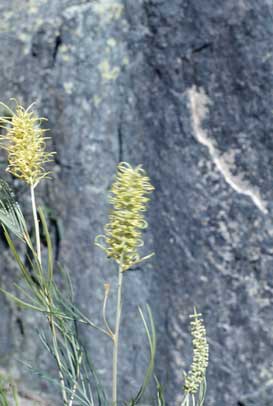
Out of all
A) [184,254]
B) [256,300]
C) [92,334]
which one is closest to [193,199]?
[184,254]

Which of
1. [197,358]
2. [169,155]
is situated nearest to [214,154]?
[169,155]

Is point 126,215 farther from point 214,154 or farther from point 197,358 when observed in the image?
point 214,154

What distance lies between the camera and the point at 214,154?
1640mm

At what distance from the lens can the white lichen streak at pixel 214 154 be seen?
1.62m

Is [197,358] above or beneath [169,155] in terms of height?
beneath

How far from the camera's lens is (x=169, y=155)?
1.69 meters

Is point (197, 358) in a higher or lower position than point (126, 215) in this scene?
lower

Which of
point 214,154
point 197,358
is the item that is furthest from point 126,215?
point 214,154

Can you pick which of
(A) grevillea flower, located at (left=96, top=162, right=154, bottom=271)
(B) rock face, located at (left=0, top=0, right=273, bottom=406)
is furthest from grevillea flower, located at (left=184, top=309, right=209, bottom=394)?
(B) rock face, located at (left=0, top=0, right=273, bottom=406)

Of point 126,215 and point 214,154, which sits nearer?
point 126,215

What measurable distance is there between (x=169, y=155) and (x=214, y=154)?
0.10 m

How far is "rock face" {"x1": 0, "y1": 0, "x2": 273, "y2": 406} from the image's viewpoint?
162 cm

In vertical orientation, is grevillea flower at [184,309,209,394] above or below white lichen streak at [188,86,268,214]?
below

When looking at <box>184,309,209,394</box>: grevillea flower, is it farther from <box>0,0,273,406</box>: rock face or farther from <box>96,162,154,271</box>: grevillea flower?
<box>0,0,273,406</box>: rock face
